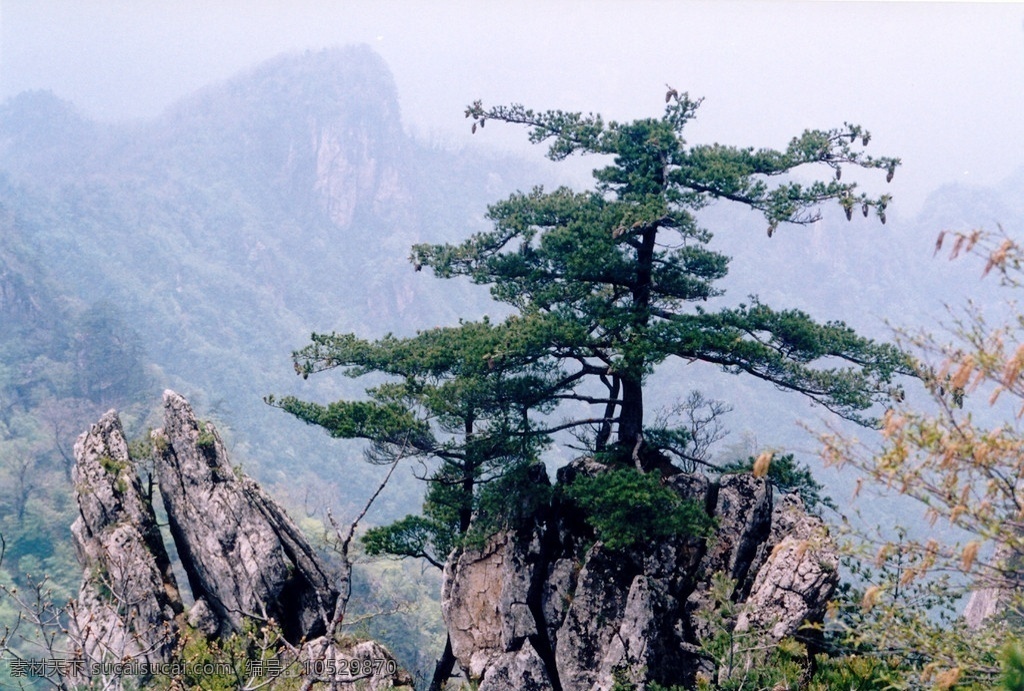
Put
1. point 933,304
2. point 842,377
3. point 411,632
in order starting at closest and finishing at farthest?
point 842,377, point 411,632, point 933,304

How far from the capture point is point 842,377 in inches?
590

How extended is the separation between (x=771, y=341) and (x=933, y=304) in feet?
453

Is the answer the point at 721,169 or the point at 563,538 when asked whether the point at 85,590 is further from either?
the point at 721,169

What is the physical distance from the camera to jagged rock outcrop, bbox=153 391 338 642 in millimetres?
16250

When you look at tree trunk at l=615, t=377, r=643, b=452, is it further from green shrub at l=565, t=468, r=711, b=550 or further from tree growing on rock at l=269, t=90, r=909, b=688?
green shrub at l=565, t=468, r=711, b=550

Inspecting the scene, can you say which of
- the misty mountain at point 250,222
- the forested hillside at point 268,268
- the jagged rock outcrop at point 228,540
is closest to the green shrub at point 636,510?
the jagged rock outcrop at point 228,540

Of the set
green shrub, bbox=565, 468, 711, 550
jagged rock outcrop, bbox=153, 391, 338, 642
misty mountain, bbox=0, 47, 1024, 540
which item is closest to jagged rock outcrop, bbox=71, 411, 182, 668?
jagged rock outcrop, bbox=153, 391, 338, 642

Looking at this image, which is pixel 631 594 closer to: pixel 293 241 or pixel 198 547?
pixel 198 547

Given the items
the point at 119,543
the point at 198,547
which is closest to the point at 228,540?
the point at 198,547

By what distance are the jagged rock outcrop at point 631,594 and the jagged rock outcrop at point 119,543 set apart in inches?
204

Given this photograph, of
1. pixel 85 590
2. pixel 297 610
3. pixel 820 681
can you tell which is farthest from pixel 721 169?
pixel 85 590

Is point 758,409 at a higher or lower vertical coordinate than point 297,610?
higher

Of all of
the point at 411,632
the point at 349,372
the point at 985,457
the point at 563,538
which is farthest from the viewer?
the point at 411,632

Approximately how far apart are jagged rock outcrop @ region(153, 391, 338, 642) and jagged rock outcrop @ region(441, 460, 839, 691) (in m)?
2.86
